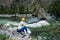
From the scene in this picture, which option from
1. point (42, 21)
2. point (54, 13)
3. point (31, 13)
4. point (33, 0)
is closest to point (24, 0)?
point (33, 0)

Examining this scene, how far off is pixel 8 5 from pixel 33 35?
23.8 feet

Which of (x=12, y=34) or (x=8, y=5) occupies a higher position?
(x=12, y=34)

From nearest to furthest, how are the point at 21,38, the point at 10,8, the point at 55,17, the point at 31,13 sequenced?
the point at 21,38, the point at 55,17, the point at 31,13, the point at 10,8

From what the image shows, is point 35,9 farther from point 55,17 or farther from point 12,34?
point 12,34

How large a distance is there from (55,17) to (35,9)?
6.49ft

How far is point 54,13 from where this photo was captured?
50.8 feet

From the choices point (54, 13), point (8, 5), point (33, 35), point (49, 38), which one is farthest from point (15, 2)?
point (49, 38)

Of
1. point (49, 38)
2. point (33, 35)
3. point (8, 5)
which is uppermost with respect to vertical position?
point (49, 38)

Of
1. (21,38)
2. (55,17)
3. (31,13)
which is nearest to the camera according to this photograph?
(21,38)

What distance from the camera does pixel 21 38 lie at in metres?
9.79

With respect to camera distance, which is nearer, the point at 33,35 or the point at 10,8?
the point at 33,35

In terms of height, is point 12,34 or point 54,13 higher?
point 12,34

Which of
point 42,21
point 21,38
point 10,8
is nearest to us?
point 21,38

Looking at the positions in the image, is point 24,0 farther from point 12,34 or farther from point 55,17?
point 12,34
